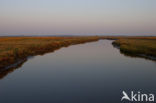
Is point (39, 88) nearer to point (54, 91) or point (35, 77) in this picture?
point (54, 91)

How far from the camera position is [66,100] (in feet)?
27.6

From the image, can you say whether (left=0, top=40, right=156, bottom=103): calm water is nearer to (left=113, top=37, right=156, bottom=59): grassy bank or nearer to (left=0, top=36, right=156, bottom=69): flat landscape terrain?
(left=0, top=36, right=156, bottom=69): flat landscape terrain

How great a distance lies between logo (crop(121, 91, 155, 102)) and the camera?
8320 millimetres

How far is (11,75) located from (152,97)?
1031 cm

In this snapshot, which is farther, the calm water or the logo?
the calm water

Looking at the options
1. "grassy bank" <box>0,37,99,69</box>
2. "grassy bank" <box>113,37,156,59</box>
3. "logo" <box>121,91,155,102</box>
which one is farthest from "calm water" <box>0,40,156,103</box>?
"grassy bank" <box>113,37,156,59</box>

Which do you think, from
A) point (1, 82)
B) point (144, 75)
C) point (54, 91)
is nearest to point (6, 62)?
point (1, 82)

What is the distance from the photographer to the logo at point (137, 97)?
832 cm

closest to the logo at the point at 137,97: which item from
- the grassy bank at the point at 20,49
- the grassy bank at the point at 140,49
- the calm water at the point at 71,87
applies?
the calm water at the point at 71,87

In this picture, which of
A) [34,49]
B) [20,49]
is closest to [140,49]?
[34,49]

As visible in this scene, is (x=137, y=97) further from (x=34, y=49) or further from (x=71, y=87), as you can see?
(x=34, y=49)

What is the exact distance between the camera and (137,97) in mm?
8750

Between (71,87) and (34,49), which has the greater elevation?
(34,49)

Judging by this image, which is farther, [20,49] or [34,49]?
[34,49]
